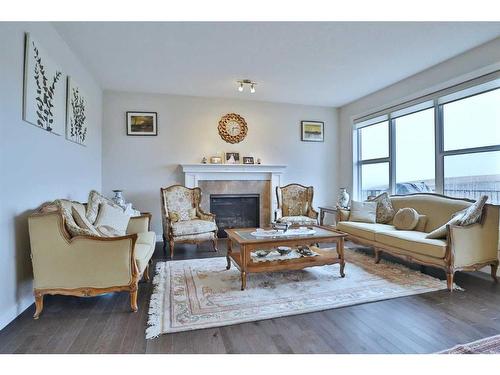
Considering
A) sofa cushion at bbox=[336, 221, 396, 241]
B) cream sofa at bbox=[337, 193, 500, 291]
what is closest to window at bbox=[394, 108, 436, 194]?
cream sofa at bbox=[337, 193, 500, 291]

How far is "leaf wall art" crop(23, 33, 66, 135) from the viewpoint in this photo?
7.52ft

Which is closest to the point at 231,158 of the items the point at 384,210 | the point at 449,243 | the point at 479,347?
the point at 384,210

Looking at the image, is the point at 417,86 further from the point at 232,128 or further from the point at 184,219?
the point at 184,219

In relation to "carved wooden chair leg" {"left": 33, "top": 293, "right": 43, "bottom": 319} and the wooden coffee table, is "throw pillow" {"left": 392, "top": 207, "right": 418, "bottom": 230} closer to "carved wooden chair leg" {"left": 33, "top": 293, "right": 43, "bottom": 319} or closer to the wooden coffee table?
the wooden coffee table

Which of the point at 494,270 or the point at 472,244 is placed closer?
the point at 472,244

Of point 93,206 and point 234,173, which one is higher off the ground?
point 234,173

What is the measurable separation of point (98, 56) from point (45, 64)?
93 cm

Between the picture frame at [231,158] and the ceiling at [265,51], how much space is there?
1213 mm

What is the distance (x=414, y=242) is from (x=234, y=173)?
125 inches

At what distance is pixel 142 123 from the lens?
191 inches

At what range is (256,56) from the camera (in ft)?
11.3

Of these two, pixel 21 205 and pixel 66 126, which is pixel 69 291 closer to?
pixel 21 205

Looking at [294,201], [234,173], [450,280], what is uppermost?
[234,173]
